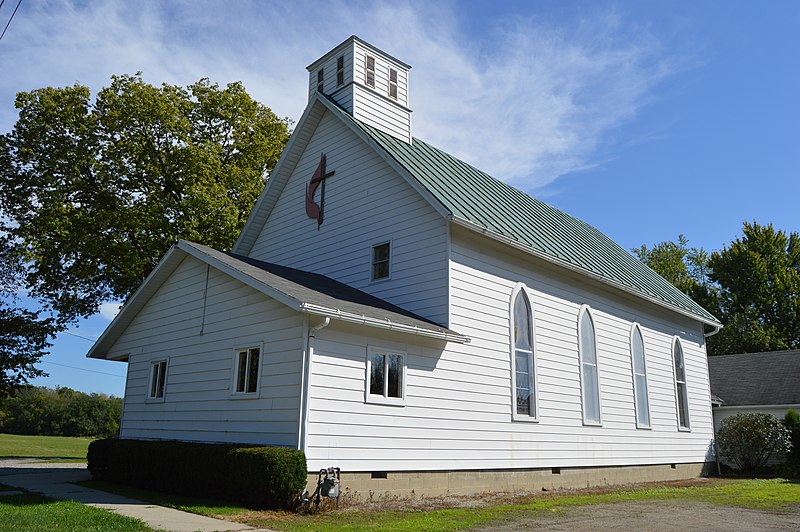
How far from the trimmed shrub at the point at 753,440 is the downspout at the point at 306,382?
20009mm

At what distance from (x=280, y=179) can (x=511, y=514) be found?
495 inches

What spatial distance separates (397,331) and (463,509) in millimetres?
3626

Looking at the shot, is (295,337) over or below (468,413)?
over

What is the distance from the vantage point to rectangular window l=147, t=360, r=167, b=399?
16.8 metres

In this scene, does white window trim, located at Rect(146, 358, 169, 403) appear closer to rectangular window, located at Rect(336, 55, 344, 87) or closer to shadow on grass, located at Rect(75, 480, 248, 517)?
shadow on grass, located at Rect(75, 480, 248, 517)

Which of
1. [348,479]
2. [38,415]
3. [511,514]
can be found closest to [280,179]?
[348,479]

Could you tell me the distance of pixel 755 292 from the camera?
51375 mm

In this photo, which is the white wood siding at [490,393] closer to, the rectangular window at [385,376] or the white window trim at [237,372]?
the rectangular window at [385,376]

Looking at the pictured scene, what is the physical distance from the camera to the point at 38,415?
76.1 meters

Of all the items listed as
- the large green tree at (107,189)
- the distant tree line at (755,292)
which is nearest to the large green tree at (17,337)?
the large green tree at (107,189)

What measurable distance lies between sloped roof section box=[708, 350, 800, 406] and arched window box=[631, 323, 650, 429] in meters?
9.46

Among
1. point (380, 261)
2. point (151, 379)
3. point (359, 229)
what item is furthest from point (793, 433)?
point (151, 379)

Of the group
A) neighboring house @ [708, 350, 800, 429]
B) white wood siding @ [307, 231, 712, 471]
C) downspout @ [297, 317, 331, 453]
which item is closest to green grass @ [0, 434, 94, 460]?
white wood siding @ [307, 231, 712, 471]

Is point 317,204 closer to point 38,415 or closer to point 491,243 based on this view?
point 491,243
